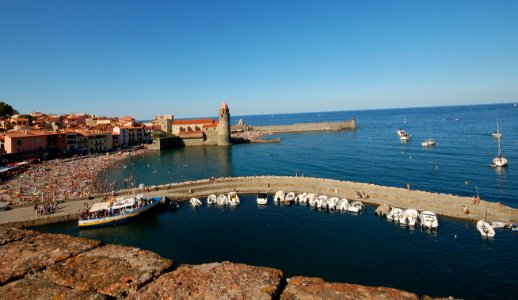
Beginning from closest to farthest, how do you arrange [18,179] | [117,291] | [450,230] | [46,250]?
1. [117,291]
2. [46,250]
3. [450,230]
4. [18,179]

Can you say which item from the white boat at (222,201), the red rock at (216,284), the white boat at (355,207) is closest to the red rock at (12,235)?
the red rock at (216,284)

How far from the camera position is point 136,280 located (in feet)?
15.2

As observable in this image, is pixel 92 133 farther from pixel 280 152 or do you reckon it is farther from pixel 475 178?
pixel 475 178

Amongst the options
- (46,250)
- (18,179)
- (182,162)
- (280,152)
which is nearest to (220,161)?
(182,162)

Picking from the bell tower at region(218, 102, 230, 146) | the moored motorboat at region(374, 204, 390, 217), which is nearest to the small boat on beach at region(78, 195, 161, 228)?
the moored motorboat at region(374, 204, 390, 217)

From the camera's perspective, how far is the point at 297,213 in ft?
102

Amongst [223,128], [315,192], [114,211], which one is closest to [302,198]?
[315,192]

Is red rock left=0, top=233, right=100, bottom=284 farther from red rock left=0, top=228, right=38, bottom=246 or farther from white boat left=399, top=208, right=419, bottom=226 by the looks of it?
white boat left=399, top=208, right=419, bottom=226

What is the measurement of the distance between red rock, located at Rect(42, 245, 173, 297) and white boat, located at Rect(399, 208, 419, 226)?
26.4m

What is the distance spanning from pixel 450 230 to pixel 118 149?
8329 cm

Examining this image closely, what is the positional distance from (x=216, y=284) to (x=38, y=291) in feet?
8.39

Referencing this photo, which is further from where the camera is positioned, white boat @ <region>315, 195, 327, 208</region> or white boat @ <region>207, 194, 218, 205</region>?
white boat @ <region>207, 194, 218, 205</region>

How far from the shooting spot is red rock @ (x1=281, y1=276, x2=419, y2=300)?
15.1 ft

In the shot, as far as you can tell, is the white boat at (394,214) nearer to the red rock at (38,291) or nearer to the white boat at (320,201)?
the white boat at (320,201)
